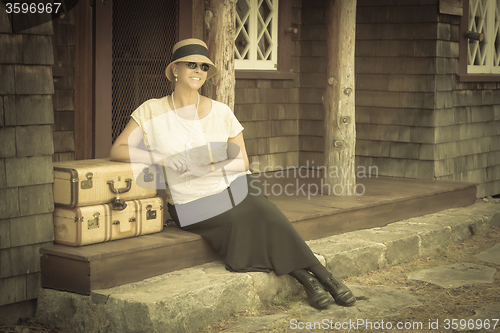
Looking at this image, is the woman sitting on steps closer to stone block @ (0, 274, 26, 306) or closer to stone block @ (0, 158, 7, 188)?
stone block @ (0, 158, 7, 188)

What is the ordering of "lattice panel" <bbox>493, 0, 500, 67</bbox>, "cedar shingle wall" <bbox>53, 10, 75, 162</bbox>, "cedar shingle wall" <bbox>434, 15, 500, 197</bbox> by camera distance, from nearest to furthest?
"cedar shingle wall" <bbox>53, 10, 75, 162</bbox>
"cedar shingle wall" <bbox>434, 15, 500, 197</bbox>
"lattice panel" <bbox>493, 0, 500, 67</bbox>

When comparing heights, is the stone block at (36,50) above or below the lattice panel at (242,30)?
below

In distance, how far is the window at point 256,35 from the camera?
21.4 ft

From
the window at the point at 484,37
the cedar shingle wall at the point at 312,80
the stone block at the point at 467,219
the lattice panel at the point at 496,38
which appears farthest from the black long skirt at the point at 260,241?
the lattice panel at the point at 496,38

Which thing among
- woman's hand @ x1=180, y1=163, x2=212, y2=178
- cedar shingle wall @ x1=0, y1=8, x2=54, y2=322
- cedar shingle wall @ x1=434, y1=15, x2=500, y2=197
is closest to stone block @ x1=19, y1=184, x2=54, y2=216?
cedar shingle wall @ x1=0, y1=8, x2=54, y2=322

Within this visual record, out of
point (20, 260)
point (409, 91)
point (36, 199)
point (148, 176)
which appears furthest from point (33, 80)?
point (409, 91)

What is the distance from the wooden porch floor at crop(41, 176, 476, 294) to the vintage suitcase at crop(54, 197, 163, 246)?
2.0 inches

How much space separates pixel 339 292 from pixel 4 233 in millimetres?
1905

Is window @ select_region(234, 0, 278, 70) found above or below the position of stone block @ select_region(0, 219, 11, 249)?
above

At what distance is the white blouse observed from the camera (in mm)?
3824

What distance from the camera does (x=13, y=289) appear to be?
11.2 ft

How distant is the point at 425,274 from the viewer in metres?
4.60

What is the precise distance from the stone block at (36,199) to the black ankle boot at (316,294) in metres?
1.54

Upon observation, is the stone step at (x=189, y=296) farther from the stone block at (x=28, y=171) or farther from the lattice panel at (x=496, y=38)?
the lattice panel at (x=496, y=38)
